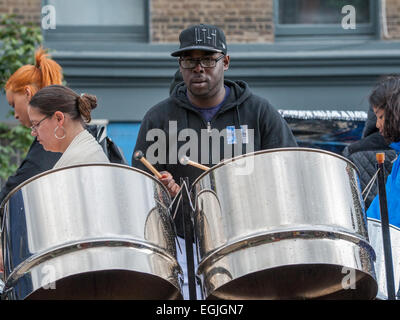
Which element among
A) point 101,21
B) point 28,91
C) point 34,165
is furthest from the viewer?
point 101,21

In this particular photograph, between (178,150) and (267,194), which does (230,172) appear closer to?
(267,194)

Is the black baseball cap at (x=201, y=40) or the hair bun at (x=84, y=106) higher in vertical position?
the black baseball cap at (x=201, y=40)

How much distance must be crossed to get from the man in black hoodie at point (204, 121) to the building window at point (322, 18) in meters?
3.77

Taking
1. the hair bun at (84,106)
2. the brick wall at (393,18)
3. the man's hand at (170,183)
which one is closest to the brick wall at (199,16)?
the brick wall at (393,18)

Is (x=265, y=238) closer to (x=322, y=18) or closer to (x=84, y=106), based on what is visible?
(x=84, y=106)

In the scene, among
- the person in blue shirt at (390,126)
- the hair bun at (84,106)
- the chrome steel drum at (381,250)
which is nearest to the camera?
the chrome steel drum at (381,250)

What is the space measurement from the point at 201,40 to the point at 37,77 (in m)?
0.96

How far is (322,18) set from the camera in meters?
7.07

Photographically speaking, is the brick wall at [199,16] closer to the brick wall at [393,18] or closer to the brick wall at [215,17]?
the brick wall at [215,17]

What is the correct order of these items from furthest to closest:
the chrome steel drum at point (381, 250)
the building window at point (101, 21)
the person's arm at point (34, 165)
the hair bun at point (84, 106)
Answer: the building window at point (101, 21)
the person's arm at point (34, 165)
the hair bun at point (84, 106)
the chrome steel drum at point (381, 250)

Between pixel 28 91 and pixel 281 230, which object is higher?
pixel 28 91

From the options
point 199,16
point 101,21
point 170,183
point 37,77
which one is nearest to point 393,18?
point 199,16

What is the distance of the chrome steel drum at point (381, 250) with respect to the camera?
2.74 m
